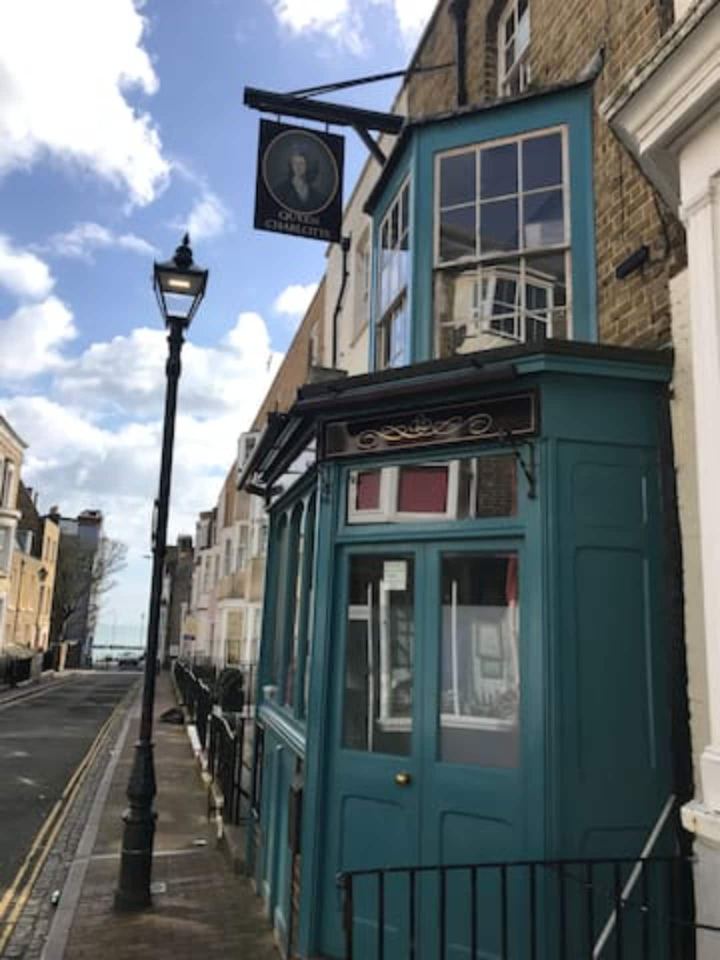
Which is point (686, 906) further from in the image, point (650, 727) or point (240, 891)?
point (240, 891)

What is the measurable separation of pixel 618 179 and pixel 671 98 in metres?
2.12

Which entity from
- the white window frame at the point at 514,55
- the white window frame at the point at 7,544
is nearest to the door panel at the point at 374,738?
the white window frame at the point at 514,55

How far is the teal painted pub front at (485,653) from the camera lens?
4328 mm

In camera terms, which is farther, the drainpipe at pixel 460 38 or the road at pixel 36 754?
the road at pixel 36 754

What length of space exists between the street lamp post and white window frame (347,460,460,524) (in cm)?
280

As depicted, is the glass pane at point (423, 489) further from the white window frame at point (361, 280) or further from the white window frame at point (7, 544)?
the white window frame at point (7, 544)

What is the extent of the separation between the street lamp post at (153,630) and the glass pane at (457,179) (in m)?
2.47

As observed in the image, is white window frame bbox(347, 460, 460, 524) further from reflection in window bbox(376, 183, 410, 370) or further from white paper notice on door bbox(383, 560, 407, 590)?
reflection in window bbox(376, 183, 410, 370)

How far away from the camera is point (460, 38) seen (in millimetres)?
9008

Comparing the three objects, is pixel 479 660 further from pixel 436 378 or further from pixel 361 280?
pixel 361 280

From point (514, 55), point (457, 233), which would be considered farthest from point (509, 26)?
point (457, 233)

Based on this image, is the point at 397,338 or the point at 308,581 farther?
the point at 397,338

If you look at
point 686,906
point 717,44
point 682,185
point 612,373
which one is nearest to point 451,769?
point 686,906

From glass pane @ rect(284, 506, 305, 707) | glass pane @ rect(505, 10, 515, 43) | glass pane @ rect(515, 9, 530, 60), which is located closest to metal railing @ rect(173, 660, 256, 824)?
glass pane @ rect(284, 506, 305, 707)
